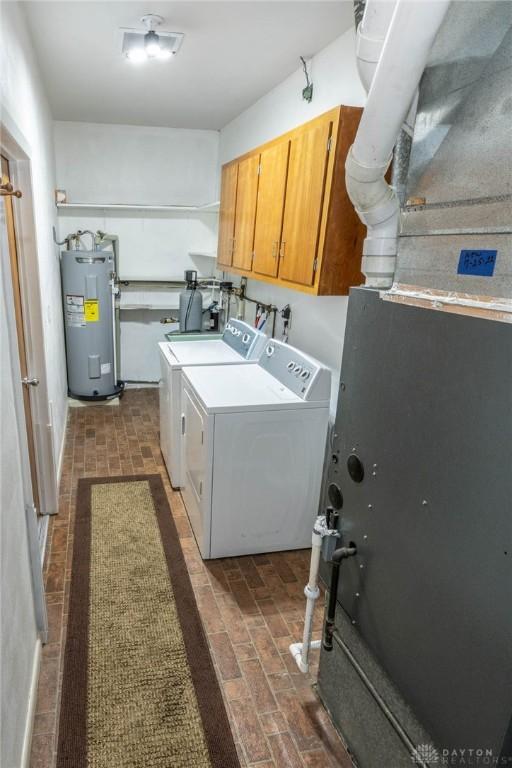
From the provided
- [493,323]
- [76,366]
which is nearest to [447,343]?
[493,323]

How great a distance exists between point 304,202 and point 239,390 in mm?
1070

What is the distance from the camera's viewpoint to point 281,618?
231 centimetres

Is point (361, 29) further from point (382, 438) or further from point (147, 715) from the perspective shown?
point (147, 715)

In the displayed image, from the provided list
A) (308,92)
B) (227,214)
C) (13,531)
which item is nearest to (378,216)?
(13,531)

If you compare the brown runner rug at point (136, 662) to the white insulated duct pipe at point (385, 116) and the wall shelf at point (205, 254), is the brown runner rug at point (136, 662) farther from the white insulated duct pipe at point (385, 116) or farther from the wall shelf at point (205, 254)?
the wall shelf at point (205, 254)

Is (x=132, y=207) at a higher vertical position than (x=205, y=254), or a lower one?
higher

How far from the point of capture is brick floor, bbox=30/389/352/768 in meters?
1.71

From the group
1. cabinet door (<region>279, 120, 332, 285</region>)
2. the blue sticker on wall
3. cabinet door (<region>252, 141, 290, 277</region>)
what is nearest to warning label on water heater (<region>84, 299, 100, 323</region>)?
cabinet door (<region>252, 141, 290, 277</region>)

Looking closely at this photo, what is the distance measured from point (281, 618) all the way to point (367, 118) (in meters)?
2.16

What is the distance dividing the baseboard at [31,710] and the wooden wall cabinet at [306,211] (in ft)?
6.63

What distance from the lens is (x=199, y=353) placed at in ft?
11.7

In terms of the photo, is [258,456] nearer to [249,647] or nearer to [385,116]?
[249,647]

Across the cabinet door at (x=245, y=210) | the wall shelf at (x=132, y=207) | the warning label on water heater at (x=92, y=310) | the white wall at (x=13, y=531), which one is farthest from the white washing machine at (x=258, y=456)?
the wall shelf at (x=132, y=207)

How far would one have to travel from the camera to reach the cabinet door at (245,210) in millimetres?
3139
